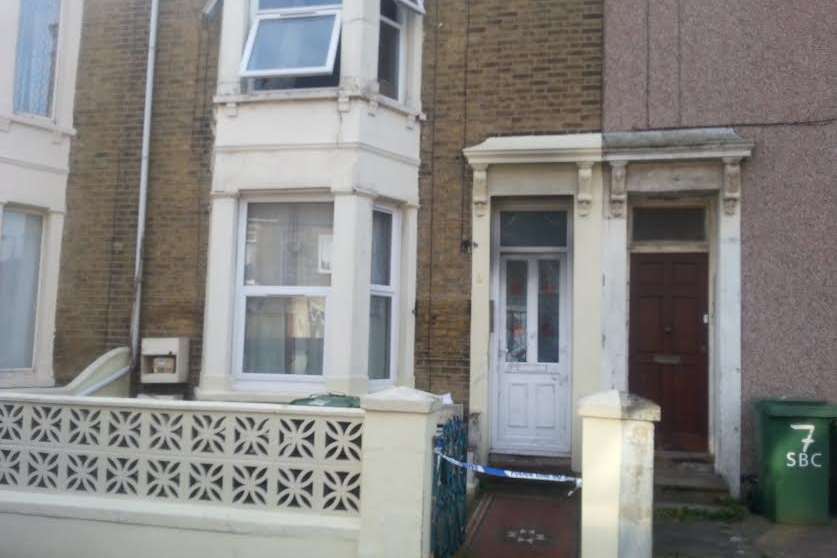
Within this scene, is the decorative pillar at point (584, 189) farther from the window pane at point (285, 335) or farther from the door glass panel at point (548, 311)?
the window pane at point (285, 335)

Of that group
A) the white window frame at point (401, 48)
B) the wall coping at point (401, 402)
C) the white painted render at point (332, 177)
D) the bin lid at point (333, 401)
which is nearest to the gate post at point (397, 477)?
the wall coping at point (401, 402)

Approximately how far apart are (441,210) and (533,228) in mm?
1041

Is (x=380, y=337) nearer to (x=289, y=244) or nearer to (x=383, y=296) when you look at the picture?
(x=383, y=296)

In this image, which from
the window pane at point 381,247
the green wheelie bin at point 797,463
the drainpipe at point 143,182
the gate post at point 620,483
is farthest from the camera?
the drainpipe at point 143,182

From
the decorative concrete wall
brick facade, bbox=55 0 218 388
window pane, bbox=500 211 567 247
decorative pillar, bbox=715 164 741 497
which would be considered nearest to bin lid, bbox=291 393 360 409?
the decorative concrete wall

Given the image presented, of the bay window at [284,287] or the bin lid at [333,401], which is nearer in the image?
the bin lid at [333,401]

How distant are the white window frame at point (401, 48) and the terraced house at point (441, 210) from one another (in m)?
0.03

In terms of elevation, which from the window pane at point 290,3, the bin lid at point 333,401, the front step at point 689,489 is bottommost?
the front step at point 689,489

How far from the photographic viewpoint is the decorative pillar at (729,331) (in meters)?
7.37

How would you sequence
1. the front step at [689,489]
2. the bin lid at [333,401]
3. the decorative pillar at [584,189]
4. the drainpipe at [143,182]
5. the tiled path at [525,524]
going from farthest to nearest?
1. the drainpipe at [143,182]
2. the decorative pillar at [584,189]
3. the front step at [689,489]
4. the bin lid at [333,401]
5. the tiled path at [525,524]

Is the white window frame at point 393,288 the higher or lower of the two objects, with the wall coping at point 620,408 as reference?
higher

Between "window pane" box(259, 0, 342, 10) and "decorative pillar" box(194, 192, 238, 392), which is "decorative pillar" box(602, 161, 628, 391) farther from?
"decorative pillar" box(194, 192, 238, 392)

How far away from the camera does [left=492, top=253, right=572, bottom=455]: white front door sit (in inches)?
318

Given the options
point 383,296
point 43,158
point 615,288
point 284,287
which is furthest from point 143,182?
point 615,288
